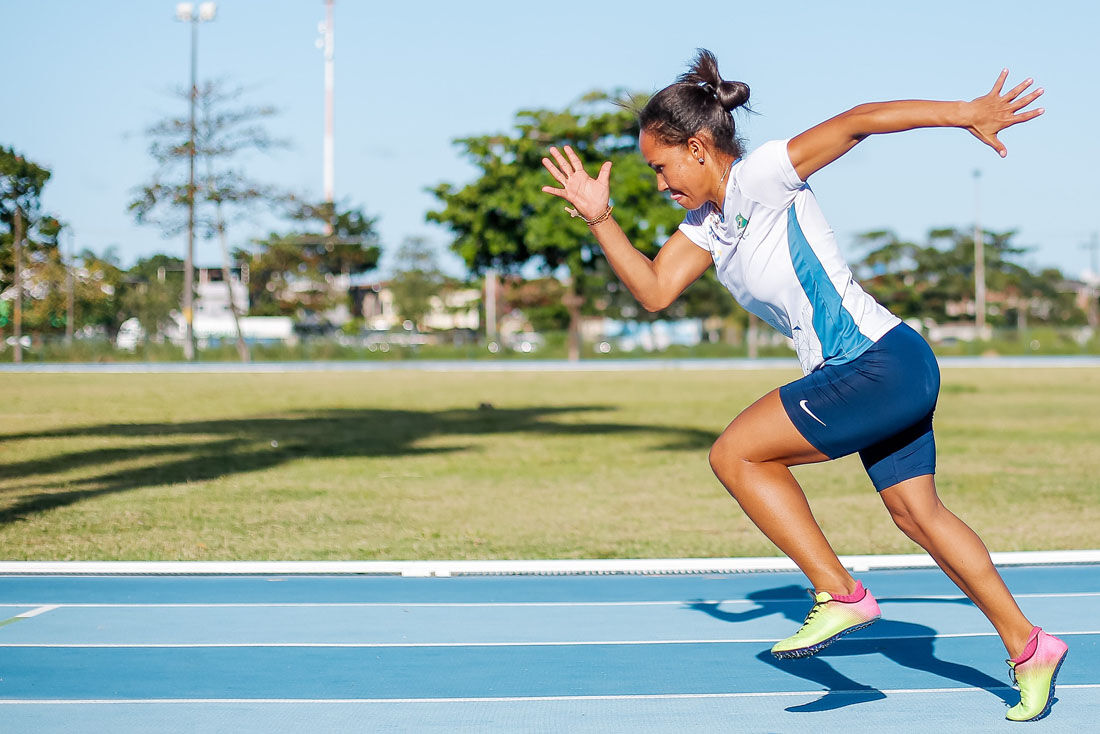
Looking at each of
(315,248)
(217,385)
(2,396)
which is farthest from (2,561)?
(315,248)

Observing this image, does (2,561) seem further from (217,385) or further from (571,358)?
(571,358)

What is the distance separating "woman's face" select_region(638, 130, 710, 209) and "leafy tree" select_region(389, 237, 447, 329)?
91.1 metres

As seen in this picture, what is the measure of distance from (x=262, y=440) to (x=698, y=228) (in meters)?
13.1

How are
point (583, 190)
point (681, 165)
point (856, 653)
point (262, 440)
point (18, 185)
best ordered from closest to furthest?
point (681, 165) < point (583, 190) < point (856, 653) < point (262, 440) < point (18, 185)

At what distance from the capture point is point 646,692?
14.2 ft

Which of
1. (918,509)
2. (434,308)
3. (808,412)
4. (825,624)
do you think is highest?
(434,308)

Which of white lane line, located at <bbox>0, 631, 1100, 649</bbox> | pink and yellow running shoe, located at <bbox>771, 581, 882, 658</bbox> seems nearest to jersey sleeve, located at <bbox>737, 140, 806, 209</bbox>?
pink and yellow running shoe, located at <bbox>771, 581, 882, 658</bbox>

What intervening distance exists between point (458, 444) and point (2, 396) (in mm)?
14350

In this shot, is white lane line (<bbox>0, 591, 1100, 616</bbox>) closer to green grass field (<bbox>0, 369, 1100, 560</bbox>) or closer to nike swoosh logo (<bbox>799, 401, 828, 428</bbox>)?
green grass field (<bbox>0, 369, 1100, 560</bbox>)

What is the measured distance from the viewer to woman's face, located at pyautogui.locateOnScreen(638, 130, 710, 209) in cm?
→ 383

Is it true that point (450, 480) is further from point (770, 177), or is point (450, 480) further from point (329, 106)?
point (329, 106)

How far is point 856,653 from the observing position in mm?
4895

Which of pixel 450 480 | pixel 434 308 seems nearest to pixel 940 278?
pixel 434 308

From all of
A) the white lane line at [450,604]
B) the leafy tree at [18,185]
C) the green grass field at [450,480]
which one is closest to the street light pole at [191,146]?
the leafy tree at [18,185]
